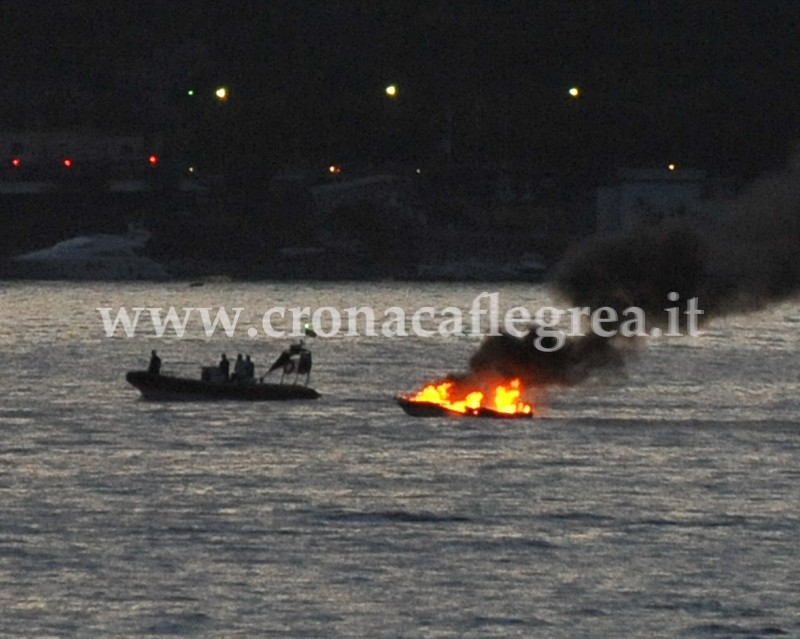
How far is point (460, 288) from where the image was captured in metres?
199

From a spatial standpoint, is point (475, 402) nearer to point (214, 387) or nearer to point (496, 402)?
point (496, 402)

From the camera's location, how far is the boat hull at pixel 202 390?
78.5 metres

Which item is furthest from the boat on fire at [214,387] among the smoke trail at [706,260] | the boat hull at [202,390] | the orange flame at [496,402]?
the smoke trail at [706,260]

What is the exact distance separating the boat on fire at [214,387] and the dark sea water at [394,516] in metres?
0.44

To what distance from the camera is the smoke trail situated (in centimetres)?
6197

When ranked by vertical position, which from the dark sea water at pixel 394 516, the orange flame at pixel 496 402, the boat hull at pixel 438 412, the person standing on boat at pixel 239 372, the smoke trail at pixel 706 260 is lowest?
the dark sea water at pixel 394 516

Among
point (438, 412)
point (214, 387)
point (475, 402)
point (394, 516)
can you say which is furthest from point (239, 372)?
point (394, 516)

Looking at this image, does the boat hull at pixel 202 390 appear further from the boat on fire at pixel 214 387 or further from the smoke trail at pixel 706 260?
the smoke trail at pixel 706 260

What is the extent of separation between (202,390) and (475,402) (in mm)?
11165

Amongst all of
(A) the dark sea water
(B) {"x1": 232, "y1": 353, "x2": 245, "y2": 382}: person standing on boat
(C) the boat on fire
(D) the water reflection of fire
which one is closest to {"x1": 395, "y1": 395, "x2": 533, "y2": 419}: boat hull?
(D) the water reflection of fire

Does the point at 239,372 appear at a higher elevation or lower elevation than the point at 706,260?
lower

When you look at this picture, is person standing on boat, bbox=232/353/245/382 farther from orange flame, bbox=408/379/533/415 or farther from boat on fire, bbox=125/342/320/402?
orange flame, bbox=408/379/533/415

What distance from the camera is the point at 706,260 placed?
62125mm

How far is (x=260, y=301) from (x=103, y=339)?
158ft
